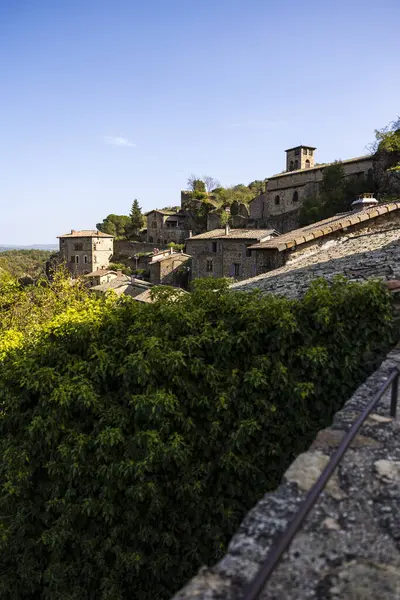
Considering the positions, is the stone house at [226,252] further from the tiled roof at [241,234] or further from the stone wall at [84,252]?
the stone wall at [84,252]

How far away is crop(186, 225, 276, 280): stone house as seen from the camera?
3778 cm

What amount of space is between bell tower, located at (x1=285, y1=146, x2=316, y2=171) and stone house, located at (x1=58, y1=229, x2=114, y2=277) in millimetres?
31542

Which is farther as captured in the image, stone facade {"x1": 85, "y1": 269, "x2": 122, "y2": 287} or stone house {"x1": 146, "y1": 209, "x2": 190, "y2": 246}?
stone house {"x1": 146, "y1": 209, "x2": 190, "y2": 246}

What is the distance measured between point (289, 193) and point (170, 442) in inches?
2064

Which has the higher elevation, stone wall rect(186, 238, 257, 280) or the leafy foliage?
the leafy foliage

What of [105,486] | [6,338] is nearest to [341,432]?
[105,486]

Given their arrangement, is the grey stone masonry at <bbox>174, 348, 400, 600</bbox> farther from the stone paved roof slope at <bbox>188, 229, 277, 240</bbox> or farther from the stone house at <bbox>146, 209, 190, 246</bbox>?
the stone house at <bbox>146, 209, 190, 246</bbox>

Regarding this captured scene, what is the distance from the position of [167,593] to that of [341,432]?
13.6 ft

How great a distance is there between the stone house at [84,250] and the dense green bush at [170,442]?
182ft

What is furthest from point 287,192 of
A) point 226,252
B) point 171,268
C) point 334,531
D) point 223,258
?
point 334,531

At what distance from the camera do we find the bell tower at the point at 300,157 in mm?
64938

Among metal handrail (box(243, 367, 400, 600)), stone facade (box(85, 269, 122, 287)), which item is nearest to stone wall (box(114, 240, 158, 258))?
stone facade (box(85, 269, 122, 287))

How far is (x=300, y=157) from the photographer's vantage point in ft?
213

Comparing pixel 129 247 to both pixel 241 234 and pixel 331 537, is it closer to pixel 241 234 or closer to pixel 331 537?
pixel 241 234
